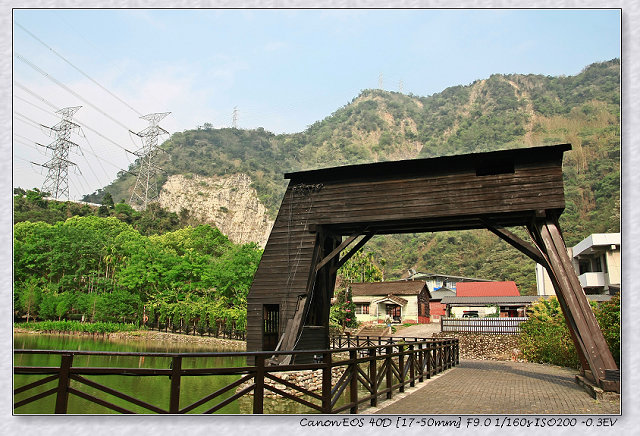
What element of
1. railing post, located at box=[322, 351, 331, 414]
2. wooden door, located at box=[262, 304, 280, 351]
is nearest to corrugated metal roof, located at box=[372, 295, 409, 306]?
wooden door, located at box=[262, 304, 280, 351]

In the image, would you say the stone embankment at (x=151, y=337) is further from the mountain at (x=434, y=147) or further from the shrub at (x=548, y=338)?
the mountain at (x=434, y=147)

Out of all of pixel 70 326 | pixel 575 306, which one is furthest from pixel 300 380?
pixel 70 326

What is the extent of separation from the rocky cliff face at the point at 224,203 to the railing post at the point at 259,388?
283 feet

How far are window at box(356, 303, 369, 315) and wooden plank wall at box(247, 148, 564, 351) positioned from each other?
31376 millimetres

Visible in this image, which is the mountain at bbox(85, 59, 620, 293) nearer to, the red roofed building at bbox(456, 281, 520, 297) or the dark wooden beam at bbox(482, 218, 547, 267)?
the red roofed building at bbox(456, 281, 520, 297)

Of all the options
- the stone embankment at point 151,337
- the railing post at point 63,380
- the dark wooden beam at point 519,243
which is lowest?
the stone embankment at point 151,337

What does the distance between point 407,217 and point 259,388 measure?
8.13 metres

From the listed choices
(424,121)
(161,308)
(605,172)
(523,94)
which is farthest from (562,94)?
(161,308)

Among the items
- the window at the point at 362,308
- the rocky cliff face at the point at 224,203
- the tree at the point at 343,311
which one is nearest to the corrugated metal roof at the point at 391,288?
the window at the point at 362,308

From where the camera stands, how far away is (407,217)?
1345 centimetres

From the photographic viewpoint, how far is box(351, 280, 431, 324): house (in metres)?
44.4

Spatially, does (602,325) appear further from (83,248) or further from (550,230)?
(83,248)

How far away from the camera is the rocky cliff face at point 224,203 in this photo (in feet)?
310

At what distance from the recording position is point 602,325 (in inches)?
512
